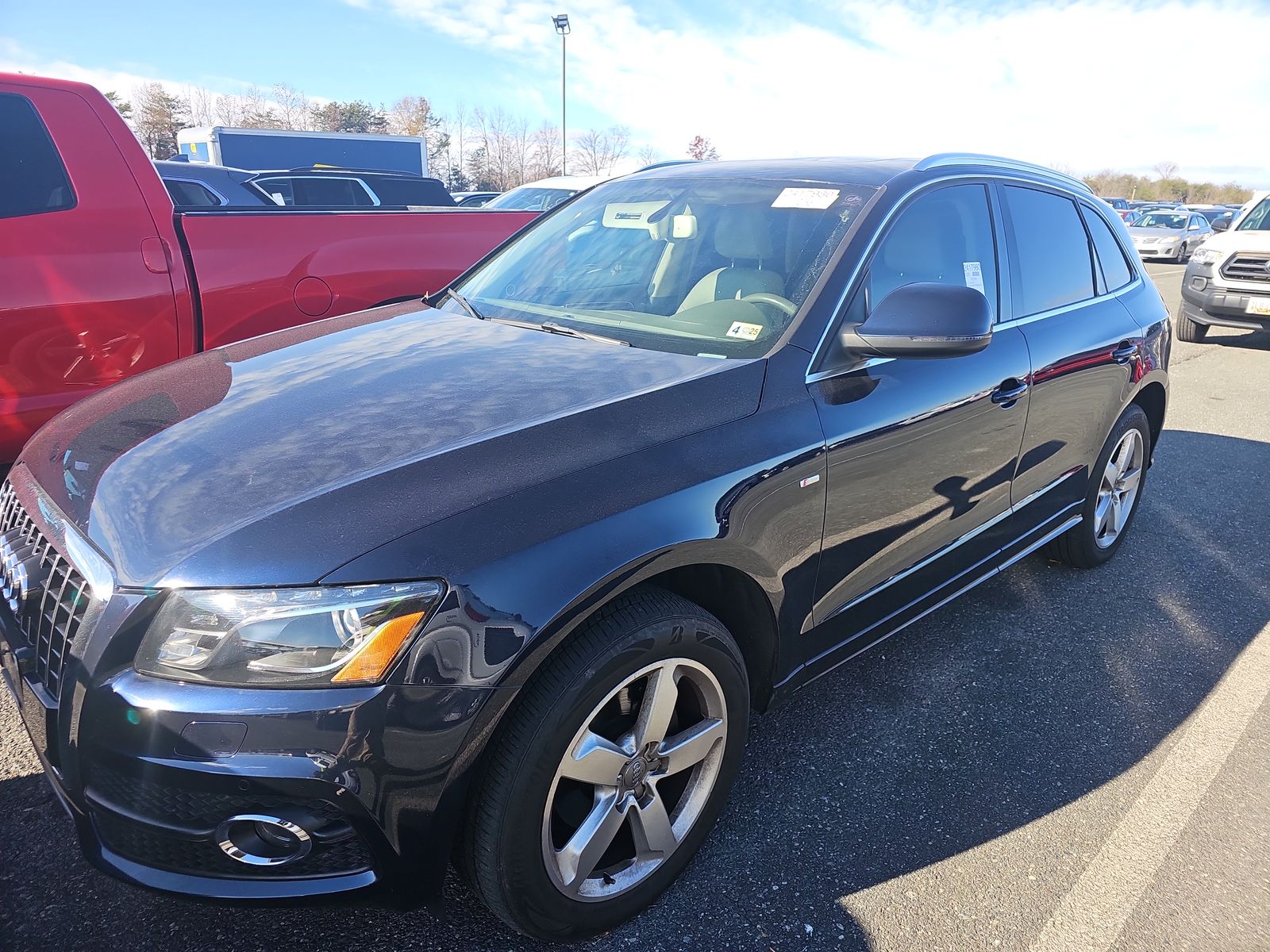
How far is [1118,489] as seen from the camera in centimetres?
411

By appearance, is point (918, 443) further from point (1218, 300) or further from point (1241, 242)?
point (1241, 242)

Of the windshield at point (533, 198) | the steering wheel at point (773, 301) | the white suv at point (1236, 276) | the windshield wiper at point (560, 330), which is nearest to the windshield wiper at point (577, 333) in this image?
the windshield wiper at point (560, 330)

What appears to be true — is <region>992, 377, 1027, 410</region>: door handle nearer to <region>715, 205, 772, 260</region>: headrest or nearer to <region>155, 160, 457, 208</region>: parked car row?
<region>715, 205, 772, 260</region>: headrest

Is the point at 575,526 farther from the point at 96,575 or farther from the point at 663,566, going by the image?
the point at 96,575

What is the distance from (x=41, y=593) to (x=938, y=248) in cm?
266

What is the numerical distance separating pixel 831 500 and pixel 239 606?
144cm

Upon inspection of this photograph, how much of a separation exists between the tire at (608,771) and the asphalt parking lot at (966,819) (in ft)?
0.52

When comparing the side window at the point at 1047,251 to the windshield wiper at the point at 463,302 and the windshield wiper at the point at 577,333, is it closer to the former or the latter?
the windshield wiper at the point at 577,333

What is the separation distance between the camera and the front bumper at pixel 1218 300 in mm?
9805

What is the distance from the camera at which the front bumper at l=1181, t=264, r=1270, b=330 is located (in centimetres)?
980

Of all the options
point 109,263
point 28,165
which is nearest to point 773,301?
point 109,263

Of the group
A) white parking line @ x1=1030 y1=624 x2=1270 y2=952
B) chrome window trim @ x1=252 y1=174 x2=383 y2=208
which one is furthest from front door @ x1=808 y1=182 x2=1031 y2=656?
chrome window trim @ x1=252 y1=174 x2=383 y2=208

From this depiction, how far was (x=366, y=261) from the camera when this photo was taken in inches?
164

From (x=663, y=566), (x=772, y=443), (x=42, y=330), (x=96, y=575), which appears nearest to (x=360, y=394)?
(x=96, y=575)
